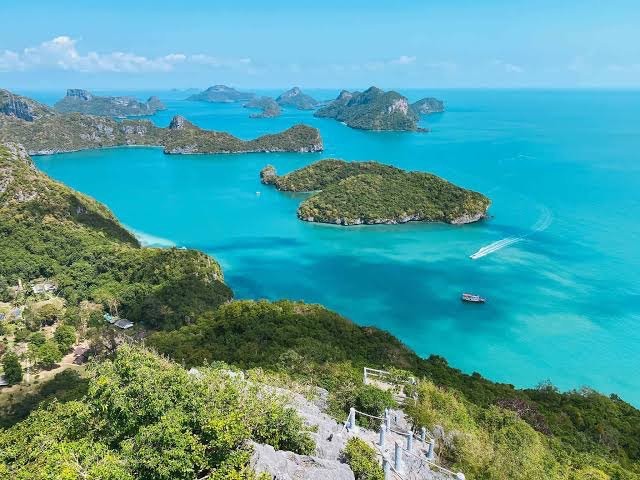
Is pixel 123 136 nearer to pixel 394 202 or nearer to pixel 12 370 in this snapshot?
pixel 394 202

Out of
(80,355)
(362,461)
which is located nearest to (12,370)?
(80,355)

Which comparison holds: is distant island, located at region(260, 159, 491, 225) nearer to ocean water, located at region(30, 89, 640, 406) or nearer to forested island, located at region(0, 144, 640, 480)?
ocean water, located at region(30, 89, 640, 406)

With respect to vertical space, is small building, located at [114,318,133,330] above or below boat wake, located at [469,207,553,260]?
below

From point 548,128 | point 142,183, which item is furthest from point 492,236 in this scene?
point 548,128

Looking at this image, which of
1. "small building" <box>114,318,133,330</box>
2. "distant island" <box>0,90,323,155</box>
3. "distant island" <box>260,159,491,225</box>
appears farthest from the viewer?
"distant island" <box>0,90,323,155</box>

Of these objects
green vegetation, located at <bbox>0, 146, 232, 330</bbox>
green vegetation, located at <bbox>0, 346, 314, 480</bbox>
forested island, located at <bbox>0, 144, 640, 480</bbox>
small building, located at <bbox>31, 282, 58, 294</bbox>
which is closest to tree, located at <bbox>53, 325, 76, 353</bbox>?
forested island, located at <bbox>0, 144, 640, 480</bbox>

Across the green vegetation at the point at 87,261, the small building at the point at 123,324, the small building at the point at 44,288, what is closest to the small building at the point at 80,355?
the small building at the point at 123,324

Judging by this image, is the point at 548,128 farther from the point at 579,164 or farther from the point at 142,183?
the point at 142,183
